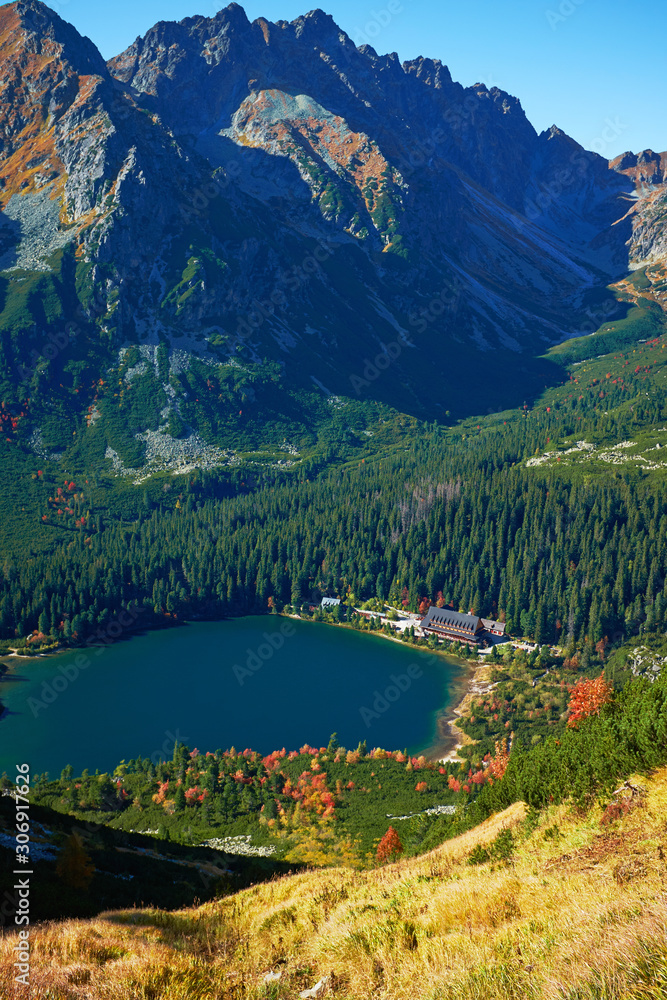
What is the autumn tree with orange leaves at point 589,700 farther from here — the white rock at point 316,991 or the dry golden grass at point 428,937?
the white rock at point 316,991

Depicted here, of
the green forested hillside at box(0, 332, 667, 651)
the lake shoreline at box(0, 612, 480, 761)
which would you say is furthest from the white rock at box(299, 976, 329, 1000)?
the green forested hillside at box(0, 332, 667, 651)

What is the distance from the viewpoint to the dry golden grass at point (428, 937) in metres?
12.6

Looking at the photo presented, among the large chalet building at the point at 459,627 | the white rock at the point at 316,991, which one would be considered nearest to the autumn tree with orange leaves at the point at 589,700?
the white rock at the point at 316,991

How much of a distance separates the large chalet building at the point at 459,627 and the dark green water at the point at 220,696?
323 inches

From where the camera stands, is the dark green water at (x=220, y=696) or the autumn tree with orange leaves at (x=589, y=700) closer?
the autumn tree with orange leaves at (x=589, y=700)

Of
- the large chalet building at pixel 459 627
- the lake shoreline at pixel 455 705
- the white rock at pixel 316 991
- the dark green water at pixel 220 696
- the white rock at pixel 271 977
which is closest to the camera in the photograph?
the white rock at pixel 316 991

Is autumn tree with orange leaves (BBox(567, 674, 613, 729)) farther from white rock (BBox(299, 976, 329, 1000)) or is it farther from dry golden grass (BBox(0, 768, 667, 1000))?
white rock (BBox(299, 976, 329, 1000))

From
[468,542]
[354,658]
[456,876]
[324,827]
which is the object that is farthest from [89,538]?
[456,876]

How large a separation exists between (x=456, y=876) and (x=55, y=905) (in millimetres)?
18263

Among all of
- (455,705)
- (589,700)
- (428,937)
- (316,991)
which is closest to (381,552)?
(455,705)

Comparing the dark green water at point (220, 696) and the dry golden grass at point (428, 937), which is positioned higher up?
the dry golden grass at point (428, 937)

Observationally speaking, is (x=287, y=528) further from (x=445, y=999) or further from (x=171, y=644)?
(x=445, y=999)

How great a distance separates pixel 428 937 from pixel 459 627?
127 meters

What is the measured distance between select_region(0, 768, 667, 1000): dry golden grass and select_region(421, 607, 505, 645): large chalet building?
4531 inches
